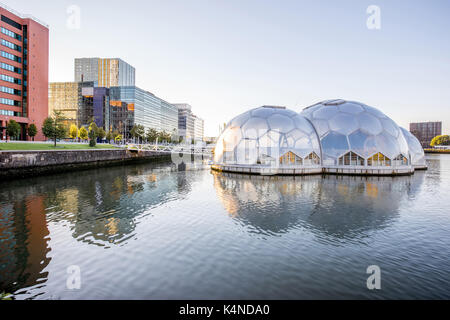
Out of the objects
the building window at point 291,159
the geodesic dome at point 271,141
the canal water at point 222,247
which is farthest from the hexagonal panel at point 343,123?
the canal water at point 222,247

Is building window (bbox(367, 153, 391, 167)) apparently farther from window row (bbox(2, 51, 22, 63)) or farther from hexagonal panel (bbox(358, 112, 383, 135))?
window row (bbox(2, 51, 22, 63))

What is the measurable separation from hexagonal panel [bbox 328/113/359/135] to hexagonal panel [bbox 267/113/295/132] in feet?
21.4

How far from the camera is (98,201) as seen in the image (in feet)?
58.3

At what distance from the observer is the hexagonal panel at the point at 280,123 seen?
34312mm

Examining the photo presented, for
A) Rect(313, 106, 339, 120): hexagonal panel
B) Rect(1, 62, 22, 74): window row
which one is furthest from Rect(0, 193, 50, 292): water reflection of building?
Rect(1, 62, 22, 74): window row

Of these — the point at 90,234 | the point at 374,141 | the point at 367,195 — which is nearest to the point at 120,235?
the point at 90,234

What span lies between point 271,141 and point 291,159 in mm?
3669

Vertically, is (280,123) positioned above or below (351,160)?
above

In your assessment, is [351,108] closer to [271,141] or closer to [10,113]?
[271,141]

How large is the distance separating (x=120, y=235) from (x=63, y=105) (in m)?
191

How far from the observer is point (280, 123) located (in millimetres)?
34750

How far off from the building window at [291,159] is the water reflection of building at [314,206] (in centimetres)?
877

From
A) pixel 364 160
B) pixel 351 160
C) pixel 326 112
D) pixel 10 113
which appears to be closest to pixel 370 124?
pixel 364 160
